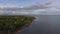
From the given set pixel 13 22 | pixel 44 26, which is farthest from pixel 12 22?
pixel 44 26

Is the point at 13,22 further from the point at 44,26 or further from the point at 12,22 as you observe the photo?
the point at 44,26

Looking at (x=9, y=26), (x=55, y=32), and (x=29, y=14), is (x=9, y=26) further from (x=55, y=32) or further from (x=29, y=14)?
(x=55, y=32)

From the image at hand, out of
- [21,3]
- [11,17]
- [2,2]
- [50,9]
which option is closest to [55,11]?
[50,9]
